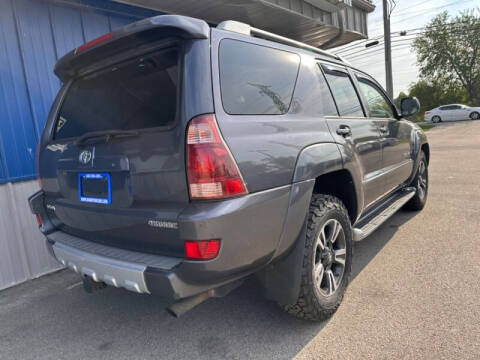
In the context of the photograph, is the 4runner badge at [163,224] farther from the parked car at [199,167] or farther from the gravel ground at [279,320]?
the gravel ground at [279,320]

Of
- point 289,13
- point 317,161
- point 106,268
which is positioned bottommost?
point 106,268

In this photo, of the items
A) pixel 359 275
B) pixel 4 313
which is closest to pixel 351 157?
pixel 359 275

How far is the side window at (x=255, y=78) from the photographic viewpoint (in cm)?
185

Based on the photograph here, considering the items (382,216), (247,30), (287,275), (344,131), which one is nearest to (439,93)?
(382,216)

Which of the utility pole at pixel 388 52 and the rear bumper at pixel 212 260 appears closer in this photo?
the rear bumper at pixel 212 260

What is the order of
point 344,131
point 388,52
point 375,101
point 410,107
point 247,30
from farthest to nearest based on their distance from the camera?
1. point 388,52
2. point 410,107
3. point 375,101
4. point 344,131
5. point 247,30

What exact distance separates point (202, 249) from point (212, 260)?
0.25 ft

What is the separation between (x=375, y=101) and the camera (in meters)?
3.70

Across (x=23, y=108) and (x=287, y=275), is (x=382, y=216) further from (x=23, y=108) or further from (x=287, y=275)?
(x=23, y=108)

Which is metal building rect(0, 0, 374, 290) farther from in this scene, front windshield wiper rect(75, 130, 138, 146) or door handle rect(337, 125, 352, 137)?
door handle rect(337, 125, 352, 137)

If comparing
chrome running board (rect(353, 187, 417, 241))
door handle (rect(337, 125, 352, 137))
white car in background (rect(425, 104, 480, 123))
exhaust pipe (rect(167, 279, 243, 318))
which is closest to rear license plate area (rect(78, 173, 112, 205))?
exhaust pipe (rect(167, 279, 243, 318))

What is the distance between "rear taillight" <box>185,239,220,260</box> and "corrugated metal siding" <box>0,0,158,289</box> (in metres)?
2.93

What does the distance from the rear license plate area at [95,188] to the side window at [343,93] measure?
6.16ft

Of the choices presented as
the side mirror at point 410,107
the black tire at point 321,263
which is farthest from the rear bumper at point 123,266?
the side mirror at point 410,107
